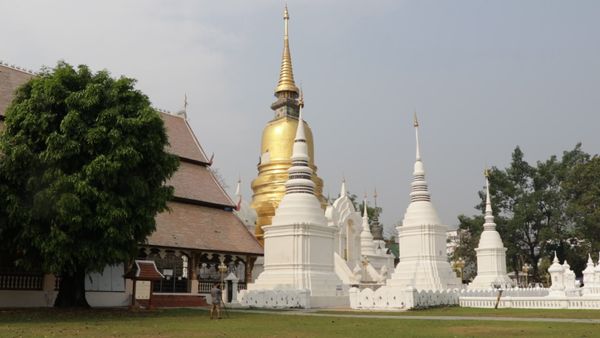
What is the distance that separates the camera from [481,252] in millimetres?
34562

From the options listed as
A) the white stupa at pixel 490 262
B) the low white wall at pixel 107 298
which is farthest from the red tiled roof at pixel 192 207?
the white stupa at pixel 490 262

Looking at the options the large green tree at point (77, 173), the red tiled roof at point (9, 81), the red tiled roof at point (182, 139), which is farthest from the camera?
the red tiled roof at point (182, 139)

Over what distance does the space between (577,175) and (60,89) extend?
127 ft

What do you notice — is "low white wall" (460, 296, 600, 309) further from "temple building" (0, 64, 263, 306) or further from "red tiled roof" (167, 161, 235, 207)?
"red tiled roof" (167, 161, 235, 207)

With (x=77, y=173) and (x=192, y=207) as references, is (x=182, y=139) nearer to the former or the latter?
(x=192, y=207)

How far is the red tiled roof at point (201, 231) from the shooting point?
84.4ft

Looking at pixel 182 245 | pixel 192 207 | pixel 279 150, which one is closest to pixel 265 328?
pixel 182 245

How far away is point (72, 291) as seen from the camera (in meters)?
20.5

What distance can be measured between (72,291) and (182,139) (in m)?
13.2

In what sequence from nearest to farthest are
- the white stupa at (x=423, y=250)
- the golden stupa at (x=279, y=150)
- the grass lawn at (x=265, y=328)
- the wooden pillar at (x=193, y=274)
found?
the grass lawn at (x=265, y=328) → the wooden pillar at (x=193, y=274) → the white stupa at (x=423, y=250) → the golden stupa at (x=279, y=150)

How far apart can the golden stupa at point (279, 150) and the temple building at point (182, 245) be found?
5013 millimetres

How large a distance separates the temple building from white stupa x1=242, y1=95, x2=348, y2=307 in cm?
273

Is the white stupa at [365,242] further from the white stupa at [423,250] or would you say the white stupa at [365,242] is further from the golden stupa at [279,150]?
the white stupa at [423,250]

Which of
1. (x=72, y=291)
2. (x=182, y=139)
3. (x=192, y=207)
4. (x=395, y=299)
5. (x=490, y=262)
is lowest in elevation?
(x=395, y=299)
